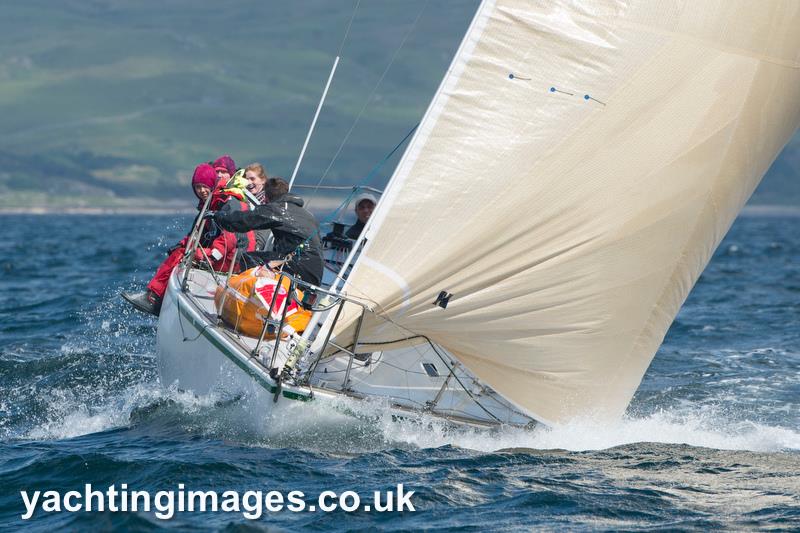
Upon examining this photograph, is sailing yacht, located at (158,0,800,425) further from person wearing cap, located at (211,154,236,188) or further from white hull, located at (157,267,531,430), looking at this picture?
person wearing cap, located at (211,154,236,188)

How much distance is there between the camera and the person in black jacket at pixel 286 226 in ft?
29.4

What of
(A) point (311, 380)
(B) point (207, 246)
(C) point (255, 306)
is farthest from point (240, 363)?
(B) point (207, 246)

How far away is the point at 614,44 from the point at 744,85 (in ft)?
3.34

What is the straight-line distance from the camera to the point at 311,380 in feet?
26.6

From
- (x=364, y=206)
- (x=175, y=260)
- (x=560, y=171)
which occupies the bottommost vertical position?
(x=175, y=260)

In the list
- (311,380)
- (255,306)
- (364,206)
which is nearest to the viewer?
(311,380)

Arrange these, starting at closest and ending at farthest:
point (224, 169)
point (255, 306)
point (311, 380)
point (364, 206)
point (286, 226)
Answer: point (311, 380), point (255, 306), point (286, 226), point (224, 169), point (364, 206)

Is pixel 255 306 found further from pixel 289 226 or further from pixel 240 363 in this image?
pixel 240 363

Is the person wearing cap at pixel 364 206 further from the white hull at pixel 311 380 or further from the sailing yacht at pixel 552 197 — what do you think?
Answer: the sailing yacht at pixel 552 197

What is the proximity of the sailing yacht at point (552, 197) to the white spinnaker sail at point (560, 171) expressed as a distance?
0.03 ft

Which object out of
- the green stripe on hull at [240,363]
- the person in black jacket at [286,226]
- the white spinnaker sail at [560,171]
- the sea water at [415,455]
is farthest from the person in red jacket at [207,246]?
the white spinnaker sail at [560,171]

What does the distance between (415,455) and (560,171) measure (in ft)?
7.32


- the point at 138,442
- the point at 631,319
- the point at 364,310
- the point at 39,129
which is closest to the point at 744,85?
the point at 631,319

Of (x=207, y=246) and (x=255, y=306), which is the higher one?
(x=207, y=246)
